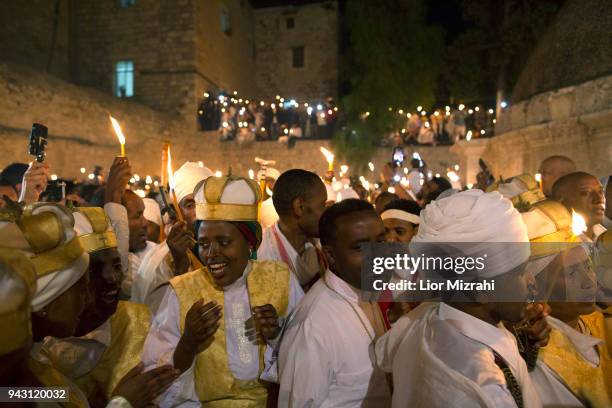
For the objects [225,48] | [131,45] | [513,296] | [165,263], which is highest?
[225,48]

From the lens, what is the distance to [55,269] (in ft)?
5.08

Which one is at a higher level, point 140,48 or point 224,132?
point 140,48

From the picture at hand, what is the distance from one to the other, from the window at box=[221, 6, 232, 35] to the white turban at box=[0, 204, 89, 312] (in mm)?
27485

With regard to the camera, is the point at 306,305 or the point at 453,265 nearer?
the point at 453,265

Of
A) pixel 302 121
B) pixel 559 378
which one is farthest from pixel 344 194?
pixel 302 121

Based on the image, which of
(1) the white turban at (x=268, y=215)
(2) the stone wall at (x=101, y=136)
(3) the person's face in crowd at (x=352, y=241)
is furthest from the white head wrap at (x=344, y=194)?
(2) the stone wall at (x=101, y=136)

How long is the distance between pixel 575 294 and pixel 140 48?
82.4 ft

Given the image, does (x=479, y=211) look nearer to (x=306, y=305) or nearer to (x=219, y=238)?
(x=306, y=305)

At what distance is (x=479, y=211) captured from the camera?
5.28 feet

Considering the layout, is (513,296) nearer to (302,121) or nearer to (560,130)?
(560,130)

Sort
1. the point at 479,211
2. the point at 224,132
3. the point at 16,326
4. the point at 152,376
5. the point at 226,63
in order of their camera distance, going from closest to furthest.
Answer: the point at 16,326
the point at 479,211
the point at 152,376
the point at 224,132
the point at 226,63

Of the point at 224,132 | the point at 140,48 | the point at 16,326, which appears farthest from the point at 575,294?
the point at 140,48

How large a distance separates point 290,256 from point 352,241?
1218 mm

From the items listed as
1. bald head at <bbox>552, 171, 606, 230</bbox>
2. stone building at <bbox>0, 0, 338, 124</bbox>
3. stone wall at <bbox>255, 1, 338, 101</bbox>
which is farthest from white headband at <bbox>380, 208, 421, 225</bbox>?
stone wall at <bbox>255, 1, 338, 101</bbox>
